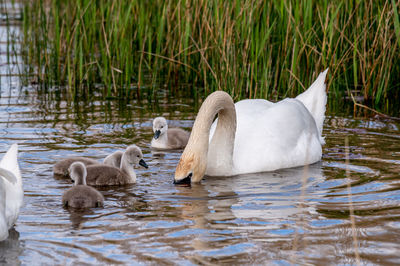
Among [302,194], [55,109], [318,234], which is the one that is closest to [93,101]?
[55,109]

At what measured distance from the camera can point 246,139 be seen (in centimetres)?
771

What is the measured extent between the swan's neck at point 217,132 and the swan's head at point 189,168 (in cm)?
1

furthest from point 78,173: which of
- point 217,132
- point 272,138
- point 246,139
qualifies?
point 272,138

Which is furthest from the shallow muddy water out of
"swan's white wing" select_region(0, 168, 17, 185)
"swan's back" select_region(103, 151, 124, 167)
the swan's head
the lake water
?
"swan's white wing" select_region(0, 168, 17, 185)

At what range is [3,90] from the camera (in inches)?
463

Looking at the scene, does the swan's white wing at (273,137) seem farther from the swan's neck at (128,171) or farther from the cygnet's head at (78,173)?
the cygnet's head at (78,173)

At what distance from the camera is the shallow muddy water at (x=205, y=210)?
496 centimetres

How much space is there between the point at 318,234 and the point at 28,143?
411 cm

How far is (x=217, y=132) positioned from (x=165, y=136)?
4.37ft

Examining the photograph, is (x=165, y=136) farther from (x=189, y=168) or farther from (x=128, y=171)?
(x=189, y=168)

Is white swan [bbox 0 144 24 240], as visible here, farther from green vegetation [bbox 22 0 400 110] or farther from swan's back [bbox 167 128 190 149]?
green vegetation [bbox 22 0 400 110]

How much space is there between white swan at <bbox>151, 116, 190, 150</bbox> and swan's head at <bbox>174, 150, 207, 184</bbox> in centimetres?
167

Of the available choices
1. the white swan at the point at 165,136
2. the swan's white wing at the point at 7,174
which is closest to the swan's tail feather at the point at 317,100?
the white swan at the point at 165,136

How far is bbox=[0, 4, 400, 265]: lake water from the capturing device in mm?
4965
